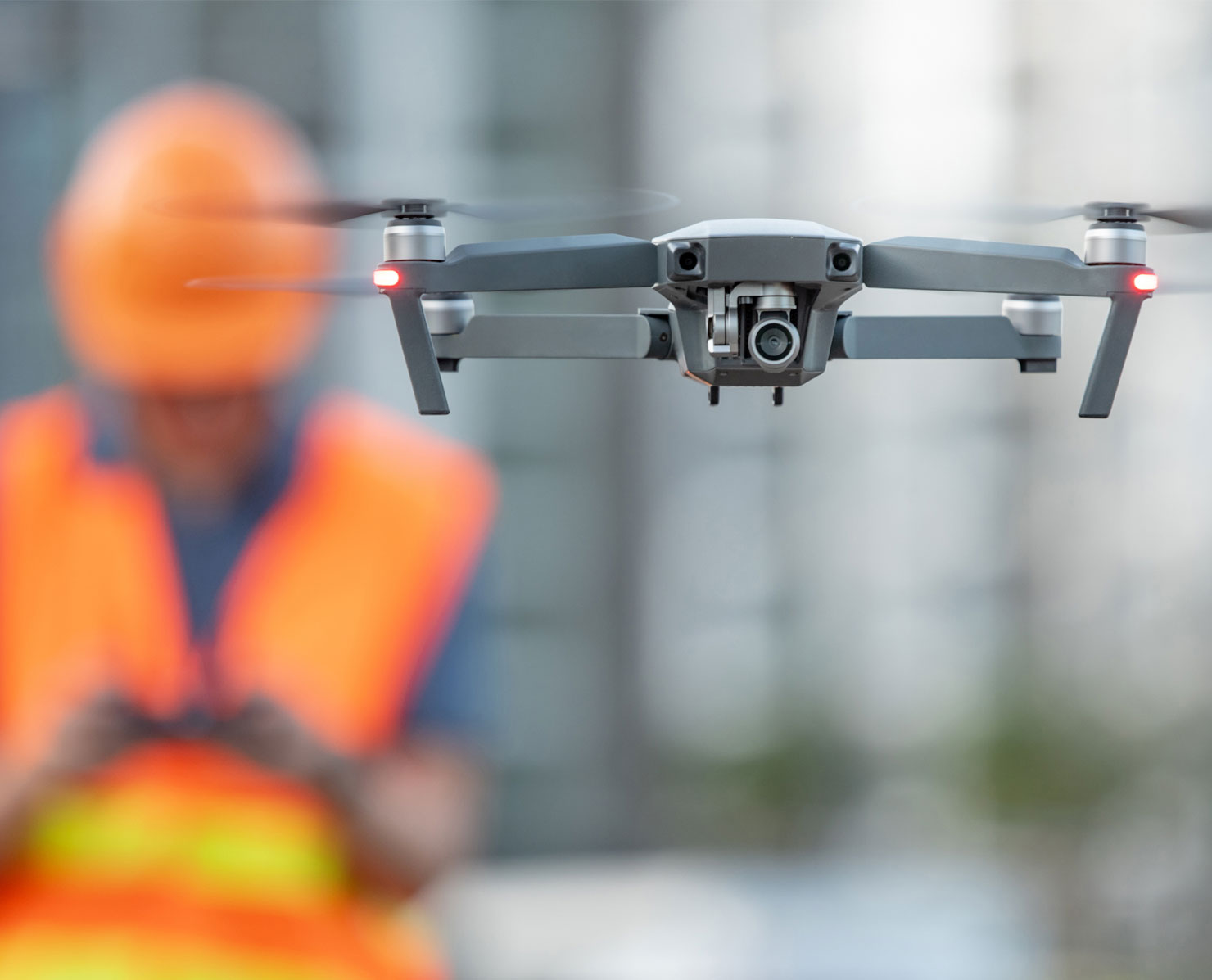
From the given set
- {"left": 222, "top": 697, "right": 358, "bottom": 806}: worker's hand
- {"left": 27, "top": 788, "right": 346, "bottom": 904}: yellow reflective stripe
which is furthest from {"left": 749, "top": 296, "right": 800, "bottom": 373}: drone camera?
{"left": 27, "top": 788, "right": 346, "bottom": 904}: yellow reflective stripe

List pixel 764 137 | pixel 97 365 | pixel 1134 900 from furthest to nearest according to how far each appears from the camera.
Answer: pixel 1134 900 → pixel 764 137 → pixel 97 365

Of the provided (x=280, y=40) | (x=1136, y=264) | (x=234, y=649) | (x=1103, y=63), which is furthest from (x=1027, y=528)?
(x=1136, y=264)

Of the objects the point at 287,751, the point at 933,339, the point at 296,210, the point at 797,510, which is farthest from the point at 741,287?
the point at 797,510

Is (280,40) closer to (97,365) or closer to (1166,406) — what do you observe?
(97,365)

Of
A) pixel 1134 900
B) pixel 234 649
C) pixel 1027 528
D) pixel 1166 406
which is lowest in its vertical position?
pixel 1134 900

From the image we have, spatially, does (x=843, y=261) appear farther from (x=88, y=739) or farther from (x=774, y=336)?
(x=88, y=739)

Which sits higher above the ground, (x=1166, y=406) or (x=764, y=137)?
(x=764, y=137)

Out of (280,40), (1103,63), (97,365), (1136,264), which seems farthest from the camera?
(1103,63)

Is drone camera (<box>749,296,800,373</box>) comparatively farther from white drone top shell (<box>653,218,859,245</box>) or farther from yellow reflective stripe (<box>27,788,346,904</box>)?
yellow reflective stripe (<box>27,788,346,904</box>)
